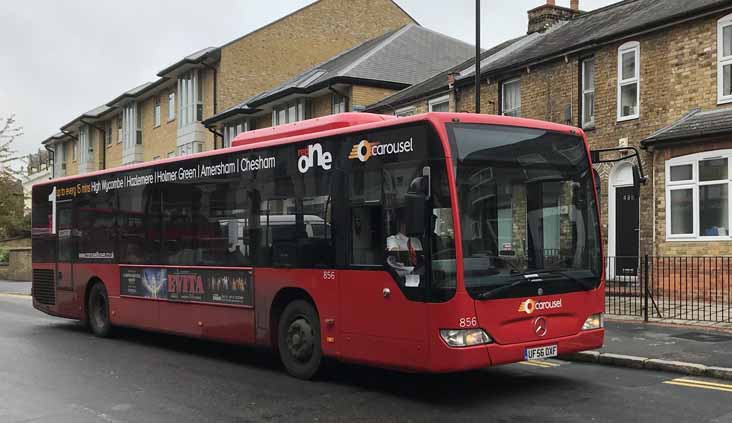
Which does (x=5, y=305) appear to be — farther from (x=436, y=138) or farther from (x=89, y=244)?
(x=436, y=138)

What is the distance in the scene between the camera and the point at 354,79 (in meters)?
30.7

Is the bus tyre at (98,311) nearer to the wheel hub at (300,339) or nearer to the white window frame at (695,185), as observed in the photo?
the wheel hub at (300,339)

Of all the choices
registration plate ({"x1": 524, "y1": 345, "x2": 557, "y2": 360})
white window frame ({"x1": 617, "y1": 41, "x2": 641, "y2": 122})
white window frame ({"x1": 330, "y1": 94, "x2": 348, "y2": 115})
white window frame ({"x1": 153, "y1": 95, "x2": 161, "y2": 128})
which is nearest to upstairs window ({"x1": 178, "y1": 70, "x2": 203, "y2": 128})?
white window frame ({"x1": 153, "y1": 95, "x2": 161, "y2": 128})

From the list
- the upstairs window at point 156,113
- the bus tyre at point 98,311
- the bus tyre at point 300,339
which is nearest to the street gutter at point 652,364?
the bus tyre at point 300,339

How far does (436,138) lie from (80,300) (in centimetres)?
956

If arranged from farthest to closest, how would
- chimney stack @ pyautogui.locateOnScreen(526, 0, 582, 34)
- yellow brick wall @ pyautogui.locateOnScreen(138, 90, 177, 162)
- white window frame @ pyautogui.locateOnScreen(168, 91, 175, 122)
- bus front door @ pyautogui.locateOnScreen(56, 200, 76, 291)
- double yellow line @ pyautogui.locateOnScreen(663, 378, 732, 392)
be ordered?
yellow brick wall @ pyautogui.locateOnScreen(138, 90, 177, 162) < white window frame @ pyautogui.locateOnScreen(168, 91, 175, 122) < chimney stack @ pyautogui.locateOnScreen(526, 0, 582, 34) < bus front door @ pyautogui.locateOnScreen(56, 200, 76, 291) < double yellow line @ pyautogui.locateOnScreen(663, 378, 732, 392)

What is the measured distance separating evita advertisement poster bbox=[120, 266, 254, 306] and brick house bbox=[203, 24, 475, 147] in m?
18.4

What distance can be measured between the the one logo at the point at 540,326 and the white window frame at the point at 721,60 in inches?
433

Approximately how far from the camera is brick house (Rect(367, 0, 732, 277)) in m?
16.6

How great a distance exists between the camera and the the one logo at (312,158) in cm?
902

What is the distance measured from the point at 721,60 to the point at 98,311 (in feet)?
45.7

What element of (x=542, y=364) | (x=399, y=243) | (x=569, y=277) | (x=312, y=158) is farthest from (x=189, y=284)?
(x=569, y=277)

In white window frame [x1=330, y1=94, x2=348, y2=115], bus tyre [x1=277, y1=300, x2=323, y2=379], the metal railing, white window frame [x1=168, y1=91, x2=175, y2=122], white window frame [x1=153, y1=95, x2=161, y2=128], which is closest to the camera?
bus tyre [x1=277, y1=300, x2=323, y2=379]

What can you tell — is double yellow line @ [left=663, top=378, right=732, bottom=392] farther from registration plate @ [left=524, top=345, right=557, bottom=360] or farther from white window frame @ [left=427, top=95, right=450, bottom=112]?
white window frame @ [left=427, top=95, right=450, bottom=112]
